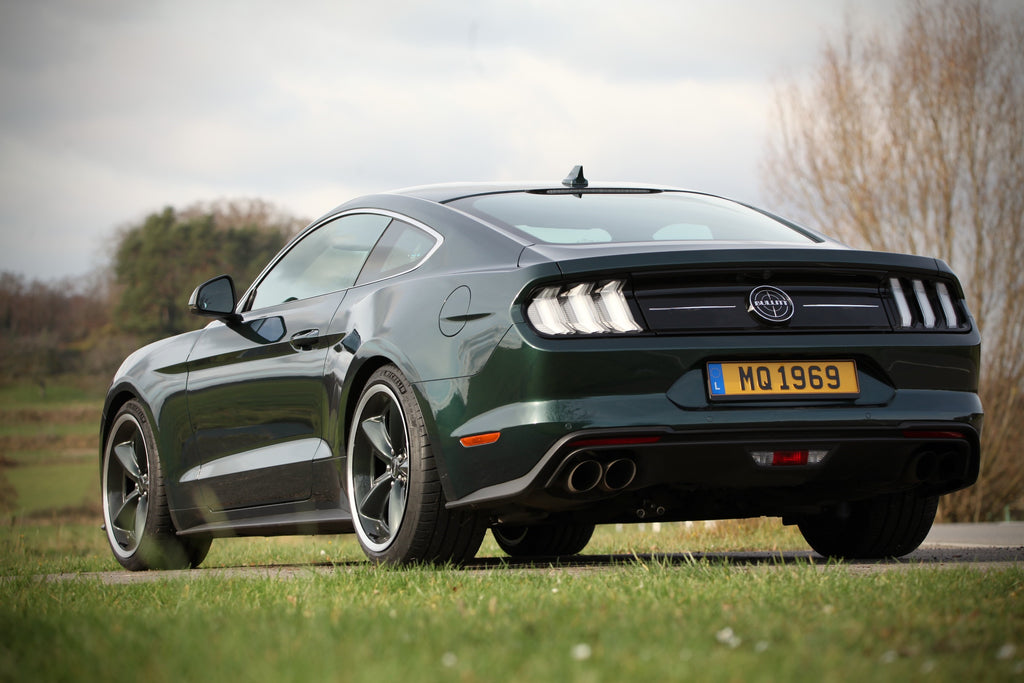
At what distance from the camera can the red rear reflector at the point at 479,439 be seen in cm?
443

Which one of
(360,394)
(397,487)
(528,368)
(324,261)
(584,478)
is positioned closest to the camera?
(528,368)

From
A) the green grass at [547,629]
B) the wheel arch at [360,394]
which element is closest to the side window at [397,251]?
the wheel arch at [360,394]

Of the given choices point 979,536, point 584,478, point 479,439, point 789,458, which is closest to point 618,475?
point 584,478

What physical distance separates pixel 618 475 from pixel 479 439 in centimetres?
49

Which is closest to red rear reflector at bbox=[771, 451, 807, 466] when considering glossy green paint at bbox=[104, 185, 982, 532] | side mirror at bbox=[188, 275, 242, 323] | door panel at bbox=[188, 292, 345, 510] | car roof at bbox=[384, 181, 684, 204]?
glossy green paint at bbox=[104, 185, 982, 532]

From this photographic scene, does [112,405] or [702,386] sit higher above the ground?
[702,386]

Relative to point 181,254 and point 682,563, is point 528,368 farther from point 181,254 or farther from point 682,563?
point 181,254

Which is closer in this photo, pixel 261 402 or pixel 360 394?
pixel 360 394

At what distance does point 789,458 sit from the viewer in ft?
14.9

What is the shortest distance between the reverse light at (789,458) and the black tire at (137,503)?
3423 millimetres

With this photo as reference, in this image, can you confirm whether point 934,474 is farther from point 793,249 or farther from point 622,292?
point 622,292

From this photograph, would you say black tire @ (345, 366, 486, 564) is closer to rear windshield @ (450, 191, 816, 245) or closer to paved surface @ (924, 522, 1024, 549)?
rear windshield @ (450, 191, 816, 245)

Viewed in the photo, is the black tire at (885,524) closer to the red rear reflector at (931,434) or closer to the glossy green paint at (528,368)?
the red rear reflector at (931,434)

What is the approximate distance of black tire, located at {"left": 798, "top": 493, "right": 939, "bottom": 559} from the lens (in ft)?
18.2
